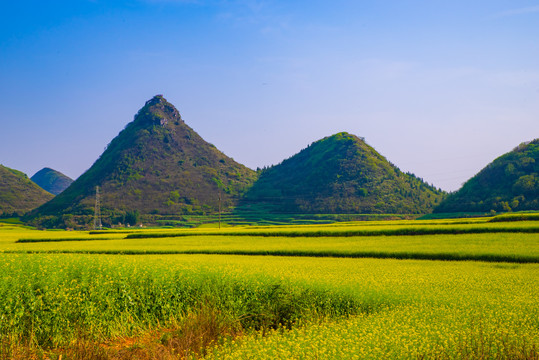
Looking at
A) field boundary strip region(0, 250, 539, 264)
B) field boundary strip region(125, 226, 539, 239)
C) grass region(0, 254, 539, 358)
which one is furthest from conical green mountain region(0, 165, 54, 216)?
grass region(0, 254, 539, 358)

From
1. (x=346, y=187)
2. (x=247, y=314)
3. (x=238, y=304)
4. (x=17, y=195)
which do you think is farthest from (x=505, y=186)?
(x=17, y=195)

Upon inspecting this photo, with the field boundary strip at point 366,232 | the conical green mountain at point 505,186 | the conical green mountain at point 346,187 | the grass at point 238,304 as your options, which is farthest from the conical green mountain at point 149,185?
the grass at point 238,304

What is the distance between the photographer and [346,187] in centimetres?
15438

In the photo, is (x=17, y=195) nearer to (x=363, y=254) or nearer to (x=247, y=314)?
(x=363, y=254)

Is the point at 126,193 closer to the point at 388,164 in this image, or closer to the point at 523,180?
the point at 388,164

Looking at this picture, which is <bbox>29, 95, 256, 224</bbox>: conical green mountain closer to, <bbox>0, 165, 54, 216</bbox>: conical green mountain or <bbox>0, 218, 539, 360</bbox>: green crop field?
<bbox>0, 165, 54, 216</bbox>: conical green mountain

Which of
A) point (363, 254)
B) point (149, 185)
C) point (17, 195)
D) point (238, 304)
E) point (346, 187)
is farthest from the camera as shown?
point (17, 195)

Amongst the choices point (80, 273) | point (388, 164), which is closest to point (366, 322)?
point (80, 273)

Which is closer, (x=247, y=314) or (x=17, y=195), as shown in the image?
(x=247, y=314)

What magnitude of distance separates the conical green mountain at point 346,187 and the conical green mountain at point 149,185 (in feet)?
54.8

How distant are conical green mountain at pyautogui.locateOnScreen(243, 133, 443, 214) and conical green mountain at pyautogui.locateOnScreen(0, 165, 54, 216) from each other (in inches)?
3733

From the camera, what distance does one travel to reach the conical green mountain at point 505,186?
326 ft

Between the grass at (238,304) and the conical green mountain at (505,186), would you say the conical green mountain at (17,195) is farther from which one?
the grass at (238,304)

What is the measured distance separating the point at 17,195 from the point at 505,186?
19115cm
